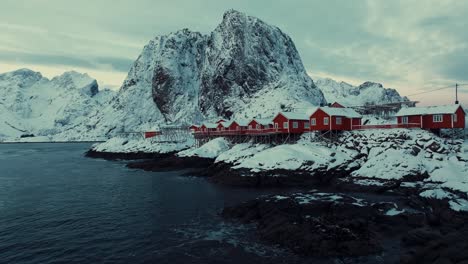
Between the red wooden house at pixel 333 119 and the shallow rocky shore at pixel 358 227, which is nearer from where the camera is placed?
the shallow rocky shore at pixel 358 227

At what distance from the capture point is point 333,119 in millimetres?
60312

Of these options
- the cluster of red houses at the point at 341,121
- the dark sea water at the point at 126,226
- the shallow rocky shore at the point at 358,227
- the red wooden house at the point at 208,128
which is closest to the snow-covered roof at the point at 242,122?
the cluster of red houses at the point at 341,121

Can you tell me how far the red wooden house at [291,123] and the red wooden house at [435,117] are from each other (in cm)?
1973

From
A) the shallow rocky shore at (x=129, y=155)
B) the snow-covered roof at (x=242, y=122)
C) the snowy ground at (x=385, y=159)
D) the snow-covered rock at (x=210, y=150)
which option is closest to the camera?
the snowy ground at (x=385, y=159)

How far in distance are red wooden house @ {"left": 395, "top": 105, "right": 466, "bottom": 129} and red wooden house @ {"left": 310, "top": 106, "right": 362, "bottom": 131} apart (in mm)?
8478

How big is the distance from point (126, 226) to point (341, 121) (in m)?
44.1

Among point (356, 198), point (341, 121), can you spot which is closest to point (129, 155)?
point (341, 121)

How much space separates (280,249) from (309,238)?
2398 mm

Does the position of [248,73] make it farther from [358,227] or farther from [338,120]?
[358,227]

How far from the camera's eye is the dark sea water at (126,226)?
77.7 ft

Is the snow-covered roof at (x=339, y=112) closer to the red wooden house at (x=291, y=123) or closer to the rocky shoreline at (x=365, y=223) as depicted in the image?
the red wooden house at (x=291, y=123)

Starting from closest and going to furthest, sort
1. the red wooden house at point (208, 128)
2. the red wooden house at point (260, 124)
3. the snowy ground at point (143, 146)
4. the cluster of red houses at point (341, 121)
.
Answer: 1. the cluster of red houses at point (341, 121)
2. the red wooden house at point (260, 124)
3. the red wooden house at point (208, 128)
4. the snowy ground at point (143, 146)

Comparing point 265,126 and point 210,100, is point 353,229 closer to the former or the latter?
point 265,126

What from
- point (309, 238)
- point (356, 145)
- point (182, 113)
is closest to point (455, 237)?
point (309, 238)
